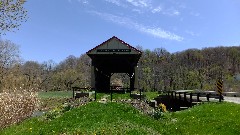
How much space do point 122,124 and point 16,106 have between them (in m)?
9.79

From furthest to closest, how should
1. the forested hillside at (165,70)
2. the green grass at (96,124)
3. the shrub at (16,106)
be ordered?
the forested hillside at (165,70), the shrub at (16,106), the green grass at (96,124)

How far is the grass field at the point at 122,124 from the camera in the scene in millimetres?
15091

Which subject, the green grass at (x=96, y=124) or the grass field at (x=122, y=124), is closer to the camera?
the green grass at (x=96, y=124)

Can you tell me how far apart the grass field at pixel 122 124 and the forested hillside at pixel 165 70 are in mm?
52120

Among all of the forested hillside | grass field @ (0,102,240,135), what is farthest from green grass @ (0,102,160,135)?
the forested hillside

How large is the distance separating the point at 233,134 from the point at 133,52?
76.3 ft

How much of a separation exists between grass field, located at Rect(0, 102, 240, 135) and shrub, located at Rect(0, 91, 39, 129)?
2042 millimetres

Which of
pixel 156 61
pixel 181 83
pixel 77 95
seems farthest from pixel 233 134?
pixel 156 61

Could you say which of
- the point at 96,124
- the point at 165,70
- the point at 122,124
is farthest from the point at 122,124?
the point at 165,70

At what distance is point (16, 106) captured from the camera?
2309 cm

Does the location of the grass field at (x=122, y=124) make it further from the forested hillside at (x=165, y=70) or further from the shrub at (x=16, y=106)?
the forested hillside at (x=165, y=70)

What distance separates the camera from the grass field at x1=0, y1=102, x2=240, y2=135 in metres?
15.1

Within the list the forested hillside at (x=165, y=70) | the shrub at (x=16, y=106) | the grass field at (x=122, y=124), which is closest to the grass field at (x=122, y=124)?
the grass field at (x=122, y=124)

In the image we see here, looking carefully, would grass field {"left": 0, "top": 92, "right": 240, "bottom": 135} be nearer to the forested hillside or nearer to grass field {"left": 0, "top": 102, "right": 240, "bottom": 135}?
grass field {"left": 0, "top": 102, "right": 240, "bottom": 135}
